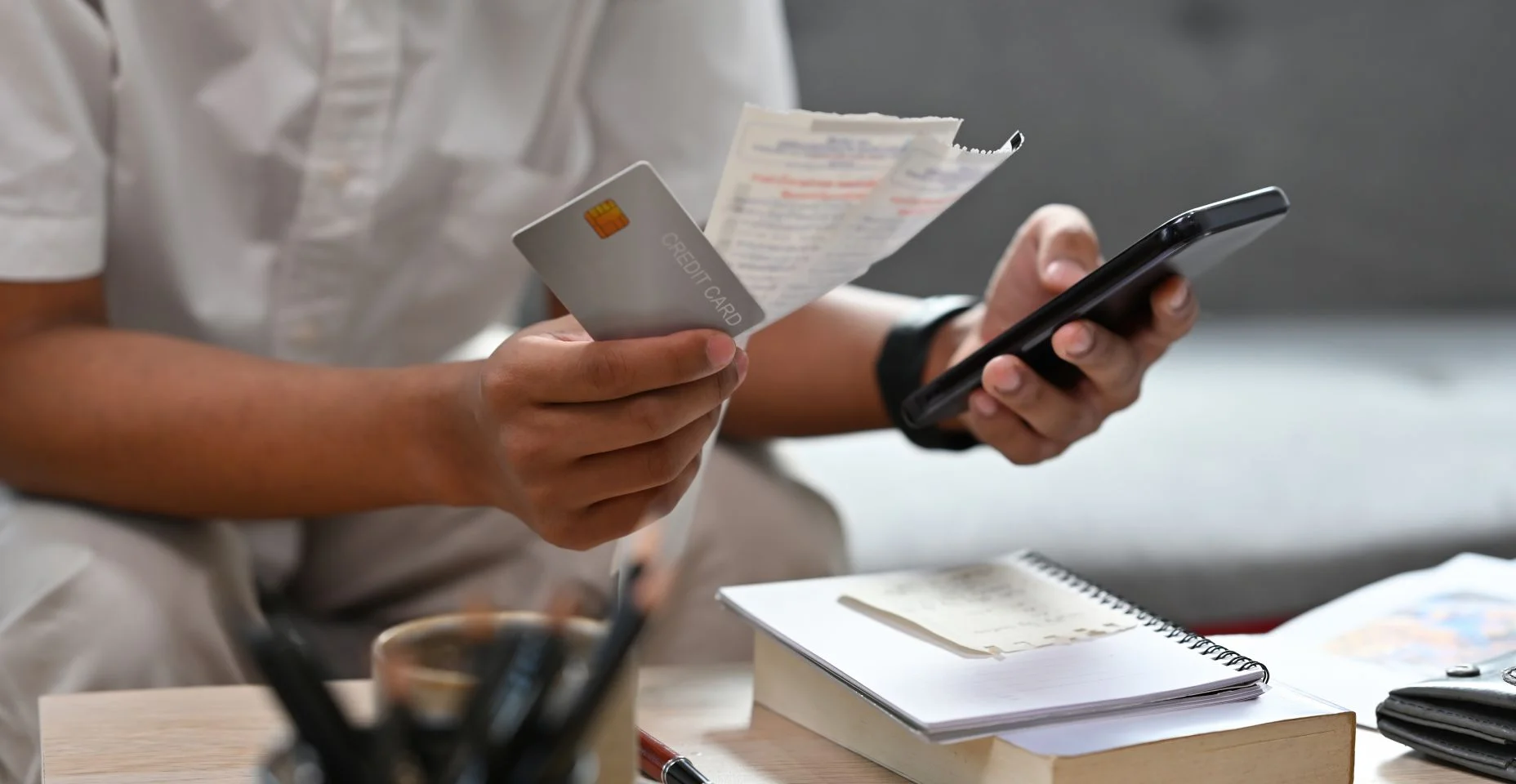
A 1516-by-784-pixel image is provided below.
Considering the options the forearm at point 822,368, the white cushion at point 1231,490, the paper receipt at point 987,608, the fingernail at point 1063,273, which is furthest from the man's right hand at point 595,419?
the white cushion at point 1231,490

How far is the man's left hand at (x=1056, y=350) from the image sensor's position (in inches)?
27.0

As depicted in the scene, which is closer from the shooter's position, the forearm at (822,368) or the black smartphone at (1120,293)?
the black smartphone at (1120,293)

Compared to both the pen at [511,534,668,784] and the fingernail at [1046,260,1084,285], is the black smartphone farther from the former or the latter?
the pen at [511,534,668,784]

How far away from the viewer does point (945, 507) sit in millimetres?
1125

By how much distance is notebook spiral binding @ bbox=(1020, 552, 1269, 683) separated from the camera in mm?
546

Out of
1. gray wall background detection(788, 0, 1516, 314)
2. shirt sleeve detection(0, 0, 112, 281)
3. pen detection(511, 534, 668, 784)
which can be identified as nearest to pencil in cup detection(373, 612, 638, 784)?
pen detection(511, 534, 668, 784)

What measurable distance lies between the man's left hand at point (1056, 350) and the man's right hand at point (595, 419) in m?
0.18

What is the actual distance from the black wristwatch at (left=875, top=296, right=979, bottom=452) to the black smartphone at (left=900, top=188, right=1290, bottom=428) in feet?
0.27

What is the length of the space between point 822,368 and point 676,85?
0.73 feet

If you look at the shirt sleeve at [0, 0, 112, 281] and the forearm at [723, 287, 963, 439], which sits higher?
the shirt sleeve at [0, 0, 112, 281]

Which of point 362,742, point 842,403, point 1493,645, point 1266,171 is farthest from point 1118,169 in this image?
point 362,742

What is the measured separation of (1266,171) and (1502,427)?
0.47m

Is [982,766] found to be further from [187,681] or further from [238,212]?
[238,212]

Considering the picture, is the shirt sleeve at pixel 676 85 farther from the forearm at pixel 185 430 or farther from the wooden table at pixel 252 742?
the wooden table at pixel 252 742
